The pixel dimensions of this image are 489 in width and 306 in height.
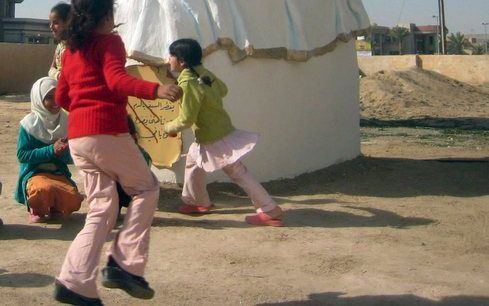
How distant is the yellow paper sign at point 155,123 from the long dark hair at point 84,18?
3369 millimetres

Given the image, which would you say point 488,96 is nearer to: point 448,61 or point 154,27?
point 448,61

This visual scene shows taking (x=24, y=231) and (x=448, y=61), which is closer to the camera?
(x=24, y=231)

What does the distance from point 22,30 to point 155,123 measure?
125 feet

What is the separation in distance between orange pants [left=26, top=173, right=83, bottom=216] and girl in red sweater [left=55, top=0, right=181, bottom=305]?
225 centimetres

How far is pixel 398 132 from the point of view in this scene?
1452 cm

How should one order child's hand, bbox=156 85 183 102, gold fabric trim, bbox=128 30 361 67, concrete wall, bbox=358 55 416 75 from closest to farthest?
child's hand, bbox=156 85 183 102, gold fabric trim, bbox=128 30 361 67, concrete wall, bbox=358 55 416 75

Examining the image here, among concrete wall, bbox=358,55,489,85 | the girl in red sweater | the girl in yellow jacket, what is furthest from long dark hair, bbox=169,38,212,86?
concrete wall, bbox=358,55,489,85

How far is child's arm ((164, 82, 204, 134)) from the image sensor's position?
20.1ft

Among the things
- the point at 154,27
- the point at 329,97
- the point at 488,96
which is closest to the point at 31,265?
the point at 154,27

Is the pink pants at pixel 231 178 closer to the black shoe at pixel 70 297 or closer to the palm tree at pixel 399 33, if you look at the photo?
the black shoe at pixel 70 297

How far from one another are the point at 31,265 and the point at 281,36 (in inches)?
148

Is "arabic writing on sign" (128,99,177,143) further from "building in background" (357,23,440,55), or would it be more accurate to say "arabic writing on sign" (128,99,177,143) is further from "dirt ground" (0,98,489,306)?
"building in background" (357,23,440,55)

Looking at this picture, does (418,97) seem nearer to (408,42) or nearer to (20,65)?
(20,65)

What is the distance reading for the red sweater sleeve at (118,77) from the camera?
393 centimetres
